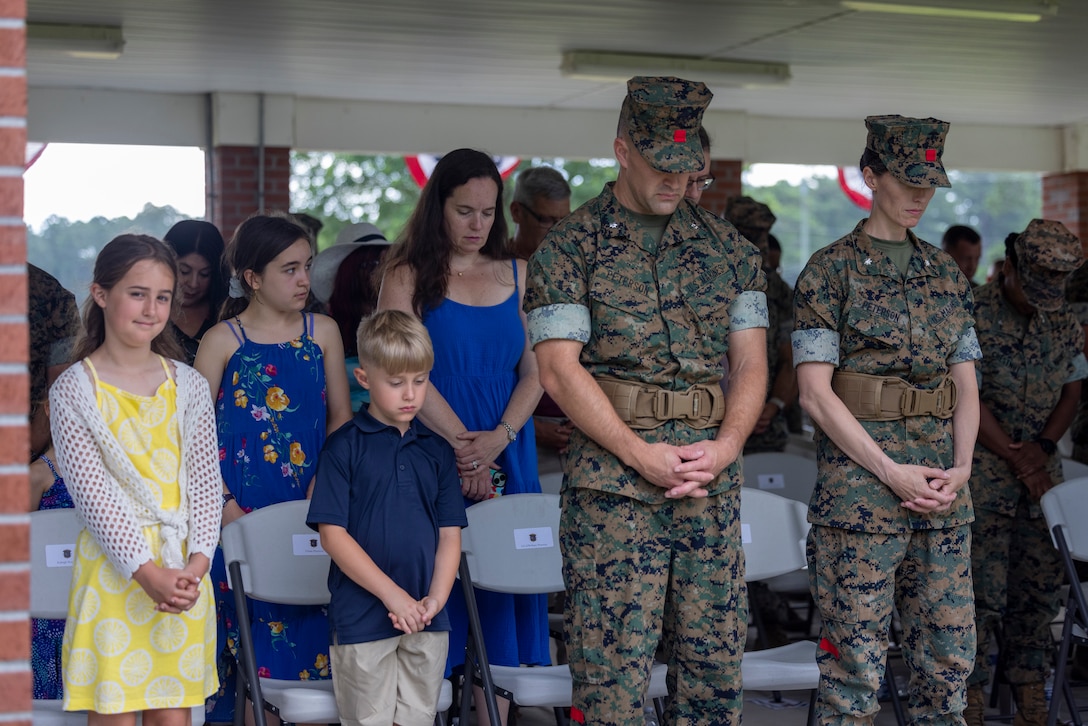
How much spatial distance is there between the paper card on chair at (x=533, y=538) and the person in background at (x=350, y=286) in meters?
0.93

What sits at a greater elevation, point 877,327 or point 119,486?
point 877,327

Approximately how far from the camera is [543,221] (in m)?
4.97

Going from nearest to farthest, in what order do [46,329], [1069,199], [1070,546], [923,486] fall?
[923,486] < [1070,546] < [46,329] < [1069,199]

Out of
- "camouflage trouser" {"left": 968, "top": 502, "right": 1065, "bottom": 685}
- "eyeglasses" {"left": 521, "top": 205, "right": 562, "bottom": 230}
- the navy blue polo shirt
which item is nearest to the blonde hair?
the navy blue polo shirt

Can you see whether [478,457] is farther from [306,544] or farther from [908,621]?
[908,621]

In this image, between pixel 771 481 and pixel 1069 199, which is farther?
pixel 1069 199

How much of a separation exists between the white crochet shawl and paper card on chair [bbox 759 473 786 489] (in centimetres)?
261

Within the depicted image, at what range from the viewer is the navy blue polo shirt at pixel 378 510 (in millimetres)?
2855

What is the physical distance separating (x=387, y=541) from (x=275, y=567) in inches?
19.0

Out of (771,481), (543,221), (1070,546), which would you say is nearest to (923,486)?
(1070,546)

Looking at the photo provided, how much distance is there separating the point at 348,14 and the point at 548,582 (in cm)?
442

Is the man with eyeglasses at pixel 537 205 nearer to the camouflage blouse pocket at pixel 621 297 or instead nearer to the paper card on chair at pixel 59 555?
the camouflage blouse pocket at pixel 621 297

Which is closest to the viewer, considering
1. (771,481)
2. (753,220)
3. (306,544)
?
(306,544)

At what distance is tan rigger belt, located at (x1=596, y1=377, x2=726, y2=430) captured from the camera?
2.74 meters
